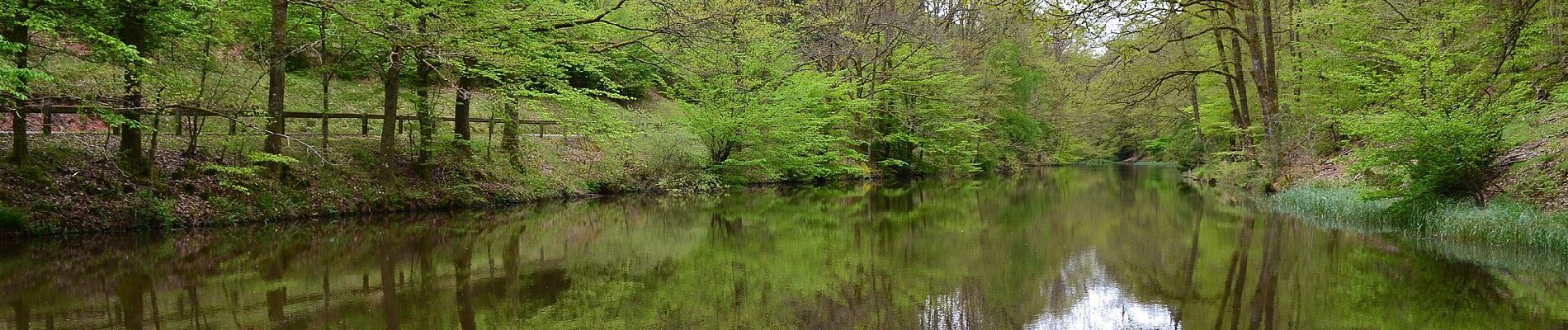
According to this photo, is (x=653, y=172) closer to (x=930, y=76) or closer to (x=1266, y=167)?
(x=930, y=76)

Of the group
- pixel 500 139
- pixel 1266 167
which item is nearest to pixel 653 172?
pixel 500 139

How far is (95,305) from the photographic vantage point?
6.29 m

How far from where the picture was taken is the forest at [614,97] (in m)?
10.0

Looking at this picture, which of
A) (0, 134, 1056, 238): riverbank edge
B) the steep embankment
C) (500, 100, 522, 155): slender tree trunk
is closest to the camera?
the steep embankment

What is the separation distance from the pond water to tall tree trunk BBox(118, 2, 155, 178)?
1440mm

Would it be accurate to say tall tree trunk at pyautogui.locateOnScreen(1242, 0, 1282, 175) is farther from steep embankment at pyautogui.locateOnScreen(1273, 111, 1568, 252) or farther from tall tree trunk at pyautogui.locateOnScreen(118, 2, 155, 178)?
tall tree trunk at pyautogui.locateOnScreen(118, 2, 155, 178)

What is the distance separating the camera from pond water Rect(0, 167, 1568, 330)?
581 centimetres

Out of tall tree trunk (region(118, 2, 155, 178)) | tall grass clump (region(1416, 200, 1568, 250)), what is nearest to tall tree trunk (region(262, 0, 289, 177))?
tall tree trunk (region(118, 2, 155, 178))

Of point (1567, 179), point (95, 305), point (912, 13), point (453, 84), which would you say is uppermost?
point (912, 13)

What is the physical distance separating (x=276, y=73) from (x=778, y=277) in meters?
9.64

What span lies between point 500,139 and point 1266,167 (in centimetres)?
1628

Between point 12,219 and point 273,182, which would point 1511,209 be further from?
point 12,219

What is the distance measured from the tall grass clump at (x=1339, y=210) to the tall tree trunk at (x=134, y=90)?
50.3 ft

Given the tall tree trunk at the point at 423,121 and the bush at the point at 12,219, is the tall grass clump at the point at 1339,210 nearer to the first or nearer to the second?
the tall tree trunk at the point at 423,121
